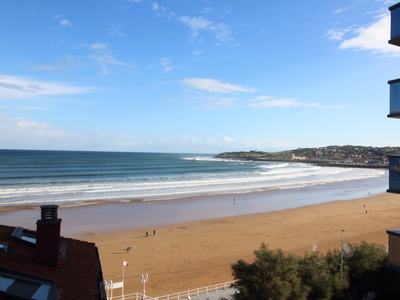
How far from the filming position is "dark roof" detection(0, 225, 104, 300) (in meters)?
5.60

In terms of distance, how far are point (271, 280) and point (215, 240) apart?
1134cm

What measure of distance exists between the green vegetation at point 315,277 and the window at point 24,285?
5.81 meters

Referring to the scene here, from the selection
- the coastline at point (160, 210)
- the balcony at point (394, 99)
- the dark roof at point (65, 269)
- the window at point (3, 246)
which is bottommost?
the coastline at point (160, 210)

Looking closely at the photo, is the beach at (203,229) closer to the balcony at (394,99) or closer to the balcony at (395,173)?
the balcony at (395,173)

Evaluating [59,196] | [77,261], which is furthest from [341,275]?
[59,196]

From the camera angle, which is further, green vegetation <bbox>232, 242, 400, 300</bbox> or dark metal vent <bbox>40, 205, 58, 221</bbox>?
green vegetation <bbox>232, 242, 400, 300</bbox>

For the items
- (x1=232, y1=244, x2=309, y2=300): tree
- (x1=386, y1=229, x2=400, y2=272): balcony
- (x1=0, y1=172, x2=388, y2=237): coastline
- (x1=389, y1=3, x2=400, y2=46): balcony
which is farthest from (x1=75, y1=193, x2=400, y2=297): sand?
(x1=389, y1=3, x2=400, y2=46): balcony

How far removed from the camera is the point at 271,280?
8.59 metres

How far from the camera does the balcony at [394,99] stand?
4.77 meters

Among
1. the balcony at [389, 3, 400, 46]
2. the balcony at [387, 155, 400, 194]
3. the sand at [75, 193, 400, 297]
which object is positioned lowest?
the sand at [75, 193, 400, 297]

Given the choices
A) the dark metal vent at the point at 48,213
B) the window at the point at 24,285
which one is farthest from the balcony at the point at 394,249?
the dark metal vent at the point at 48,213

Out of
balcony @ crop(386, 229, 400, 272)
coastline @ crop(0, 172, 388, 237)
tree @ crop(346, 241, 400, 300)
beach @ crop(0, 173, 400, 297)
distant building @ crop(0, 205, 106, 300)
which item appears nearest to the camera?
balcony @ crop(386, 229, 400, 272)

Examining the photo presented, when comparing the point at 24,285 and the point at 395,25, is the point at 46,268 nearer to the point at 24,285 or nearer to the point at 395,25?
the point at 24,285

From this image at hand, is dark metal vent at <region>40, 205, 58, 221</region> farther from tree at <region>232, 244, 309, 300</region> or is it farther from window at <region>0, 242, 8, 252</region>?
tree at <region>232, 244, 309, 300</region>
